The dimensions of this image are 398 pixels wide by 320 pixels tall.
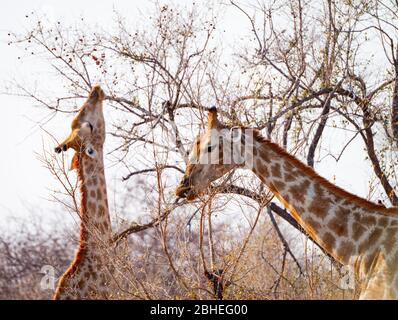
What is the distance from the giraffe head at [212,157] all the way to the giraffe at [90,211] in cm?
117

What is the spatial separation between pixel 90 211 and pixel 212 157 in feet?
6.82

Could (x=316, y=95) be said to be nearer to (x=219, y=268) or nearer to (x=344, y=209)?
(x=219, y=268)

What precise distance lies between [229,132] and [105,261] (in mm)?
2069

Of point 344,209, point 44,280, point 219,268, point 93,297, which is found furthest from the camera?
point 44,280

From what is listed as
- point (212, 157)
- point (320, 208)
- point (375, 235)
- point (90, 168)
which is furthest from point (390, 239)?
point (90, 168)

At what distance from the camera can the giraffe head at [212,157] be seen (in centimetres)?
861

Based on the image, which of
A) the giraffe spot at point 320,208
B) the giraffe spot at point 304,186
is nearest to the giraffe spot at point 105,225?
the giraffe spot at point 304,186

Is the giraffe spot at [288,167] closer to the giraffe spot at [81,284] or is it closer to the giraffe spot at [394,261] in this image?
the giraffe spot at [394,261]

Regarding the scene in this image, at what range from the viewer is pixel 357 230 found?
795cm

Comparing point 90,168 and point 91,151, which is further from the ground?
point 91,151

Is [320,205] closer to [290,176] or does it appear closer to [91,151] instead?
[290,176]
